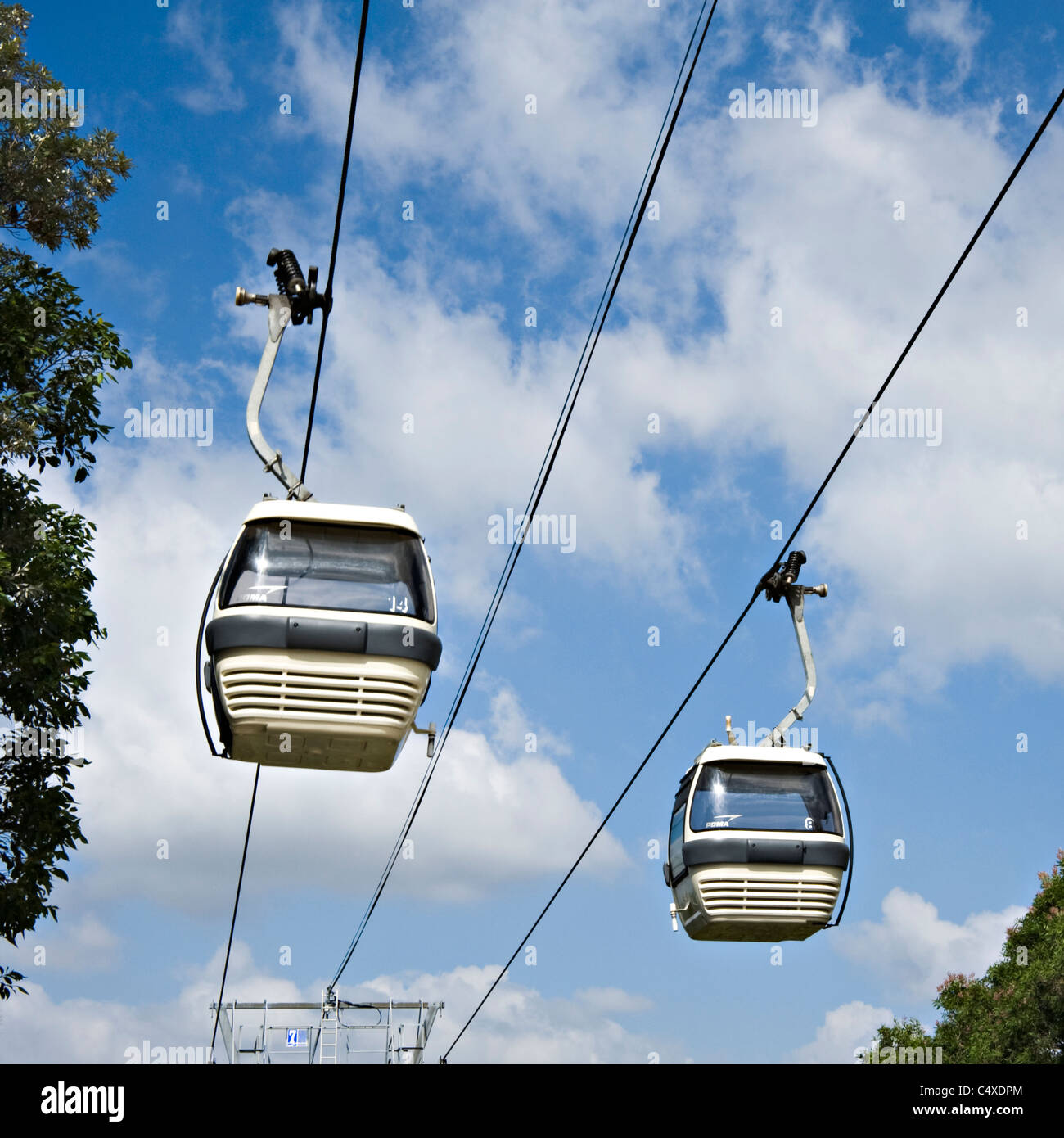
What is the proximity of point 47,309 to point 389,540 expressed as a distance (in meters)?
8.25

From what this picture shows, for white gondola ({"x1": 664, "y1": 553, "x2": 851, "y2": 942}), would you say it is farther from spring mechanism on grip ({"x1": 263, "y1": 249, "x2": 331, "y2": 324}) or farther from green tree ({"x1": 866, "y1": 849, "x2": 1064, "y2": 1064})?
green tree ({"x1": 866, "y1": 849, "x2": 1064, "y2": 1064})

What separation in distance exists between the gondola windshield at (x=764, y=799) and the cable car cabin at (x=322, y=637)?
516 centimetres

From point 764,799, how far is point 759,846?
0.48 m

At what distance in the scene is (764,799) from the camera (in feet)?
40.4

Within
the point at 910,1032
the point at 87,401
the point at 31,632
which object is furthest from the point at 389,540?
the point at 910,1032

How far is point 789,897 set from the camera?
11844 mm

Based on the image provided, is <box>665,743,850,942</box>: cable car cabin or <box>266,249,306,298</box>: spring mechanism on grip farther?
<box>665,743,850,942</box>: cable car cabin

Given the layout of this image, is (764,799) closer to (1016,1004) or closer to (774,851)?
(774,851)

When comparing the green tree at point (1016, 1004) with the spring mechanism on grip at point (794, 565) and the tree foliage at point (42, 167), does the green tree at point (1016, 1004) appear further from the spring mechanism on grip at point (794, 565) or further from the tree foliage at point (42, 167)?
the tree foliage at point (42, 167)

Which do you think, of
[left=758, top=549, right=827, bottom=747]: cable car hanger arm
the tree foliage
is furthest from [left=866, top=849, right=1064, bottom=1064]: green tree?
the tree foliage

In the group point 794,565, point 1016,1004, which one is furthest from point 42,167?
point 1016,1004

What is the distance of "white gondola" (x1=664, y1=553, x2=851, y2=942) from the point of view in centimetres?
1189

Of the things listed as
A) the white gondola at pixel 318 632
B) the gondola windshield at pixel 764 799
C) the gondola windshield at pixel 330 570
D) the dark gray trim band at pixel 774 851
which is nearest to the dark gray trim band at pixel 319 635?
the white gondola at pixel 318 632
